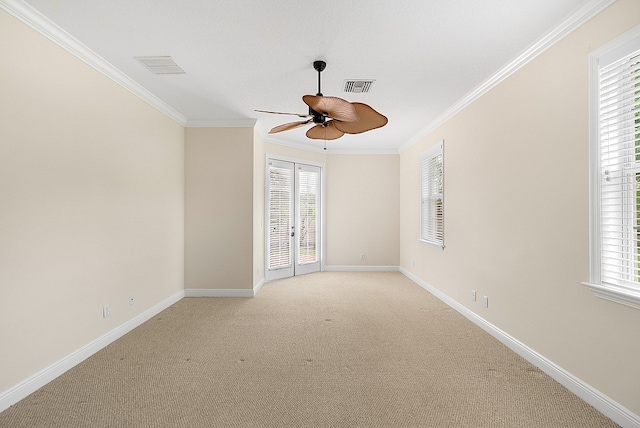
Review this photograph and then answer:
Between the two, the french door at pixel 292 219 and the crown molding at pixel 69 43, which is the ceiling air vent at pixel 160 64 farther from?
the french door at pixel 292 219

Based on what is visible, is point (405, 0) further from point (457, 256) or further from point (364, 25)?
point (457, 256)

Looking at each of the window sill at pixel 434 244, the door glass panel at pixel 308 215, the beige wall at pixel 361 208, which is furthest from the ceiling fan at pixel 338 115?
the beige wall at pixel 361 208

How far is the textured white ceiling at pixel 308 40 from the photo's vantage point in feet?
6.99

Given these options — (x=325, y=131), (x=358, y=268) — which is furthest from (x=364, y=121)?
(x=358, y=268)

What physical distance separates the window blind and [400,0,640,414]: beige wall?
115mm

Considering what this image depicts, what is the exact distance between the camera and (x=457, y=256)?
405 centimetres

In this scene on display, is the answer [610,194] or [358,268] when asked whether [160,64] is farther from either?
[358,268]

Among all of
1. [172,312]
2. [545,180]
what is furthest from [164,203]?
[545,180]

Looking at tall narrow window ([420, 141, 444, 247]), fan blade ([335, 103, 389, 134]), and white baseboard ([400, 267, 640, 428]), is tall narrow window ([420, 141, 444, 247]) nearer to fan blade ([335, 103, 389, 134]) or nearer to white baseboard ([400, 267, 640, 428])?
white baseboard ([400, 267, 640, 428])

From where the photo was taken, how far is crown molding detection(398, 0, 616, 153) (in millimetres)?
2051

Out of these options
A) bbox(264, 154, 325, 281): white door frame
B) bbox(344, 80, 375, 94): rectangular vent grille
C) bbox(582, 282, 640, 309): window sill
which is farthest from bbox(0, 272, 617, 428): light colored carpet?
bbox(344, 80, 375, 94): rectangular vent grille

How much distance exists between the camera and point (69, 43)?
250cm

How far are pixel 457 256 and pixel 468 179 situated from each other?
1029 mm

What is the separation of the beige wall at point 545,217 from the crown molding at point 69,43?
12.7 ft
